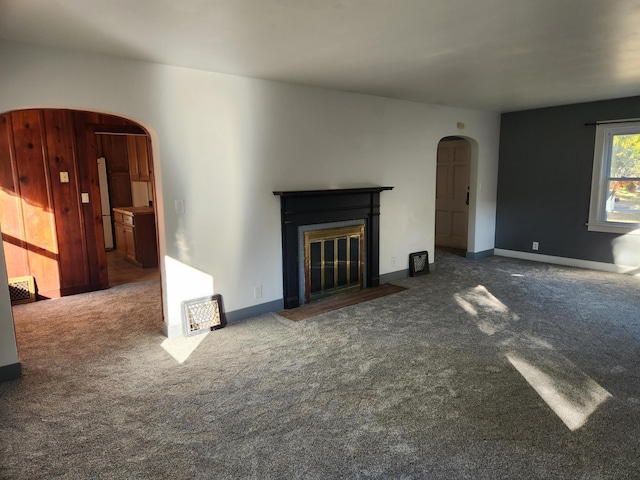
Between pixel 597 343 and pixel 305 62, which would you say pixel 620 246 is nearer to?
pixel 597 343

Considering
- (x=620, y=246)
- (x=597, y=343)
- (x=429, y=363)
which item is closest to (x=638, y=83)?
(x=620, y=246)

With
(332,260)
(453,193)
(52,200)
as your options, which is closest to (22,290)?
(52,200)

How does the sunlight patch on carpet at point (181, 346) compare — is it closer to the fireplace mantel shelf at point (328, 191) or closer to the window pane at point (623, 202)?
the fireplace mantel shelf at point (328, 191)

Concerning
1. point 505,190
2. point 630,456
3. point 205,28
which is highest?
point 205,28

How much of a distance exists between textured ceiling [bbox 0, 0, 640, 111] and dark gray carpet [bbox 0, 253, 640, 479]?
2.33 m

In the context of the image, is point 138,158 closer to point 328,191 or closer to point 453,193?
point 328,191

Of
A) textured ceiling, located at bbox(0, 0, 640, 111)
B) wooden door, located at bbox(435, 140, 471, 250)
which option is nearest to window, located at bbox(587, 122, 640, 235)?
textured ceiling, located at bbox(0, 0, 640, 111)

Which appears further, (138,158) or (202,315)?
(138,158)

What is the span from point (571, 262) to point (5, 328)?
274 inches

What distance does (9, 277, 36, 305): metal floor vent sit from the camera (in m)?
4.69

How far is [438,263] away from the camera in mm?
6590

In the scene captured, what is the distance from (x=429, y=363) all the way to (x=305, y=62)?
103 inches

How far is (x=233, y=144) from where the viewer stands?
3955mm

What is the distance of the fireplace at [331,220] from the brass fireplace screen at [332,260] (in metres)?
0.01
